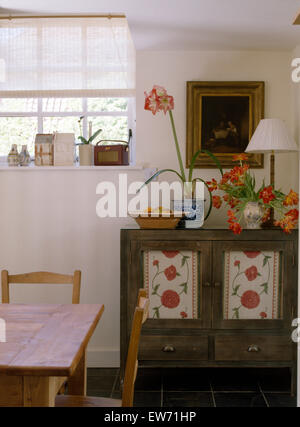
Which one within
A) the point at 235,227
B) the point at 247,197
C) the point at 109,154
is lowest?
the point at 235,227

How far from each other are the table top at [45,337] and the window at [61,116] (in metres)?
1.84

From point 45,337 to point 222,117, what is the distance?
7.52 ft

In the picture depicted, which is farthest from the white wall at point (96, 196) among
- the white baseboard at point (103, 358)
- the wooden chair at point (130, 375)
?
the wooden chair at point (130, 375)

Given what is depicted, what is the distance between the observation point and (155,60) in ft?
11.5

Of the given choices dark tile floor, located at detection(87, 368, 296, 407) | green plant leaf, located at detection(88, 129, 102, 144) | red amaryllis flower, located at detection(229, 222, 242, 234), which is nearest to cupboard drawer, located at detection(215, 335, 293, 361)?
dark tile floor, located at detection(87, 368, 296, 407)

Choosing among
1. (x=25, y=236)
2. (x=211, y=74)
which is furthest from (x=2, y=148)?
(x=211, y=74)

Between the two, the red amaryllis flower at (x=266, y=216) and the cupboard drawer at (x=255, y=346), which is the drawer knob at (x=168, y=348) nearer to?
the cupboard drawer at (x=255, y=346)

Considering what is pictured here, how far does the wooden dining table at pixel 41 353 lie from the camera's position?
142 centimetres

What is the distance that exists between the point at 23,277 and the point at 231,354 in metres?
1.42

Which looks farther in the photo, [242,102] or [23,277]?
[242,102]

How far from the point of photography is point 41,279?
2494 mm

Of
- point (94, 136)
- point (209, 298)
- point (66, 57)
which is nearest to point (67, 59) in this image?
point (66, 57)

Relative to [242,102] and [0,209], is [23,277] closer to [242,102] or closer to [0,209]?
[0,209]

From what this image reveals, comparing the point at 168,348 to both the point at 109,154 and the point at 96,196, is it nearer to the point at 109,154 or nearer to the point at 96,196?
the point at 96,196
